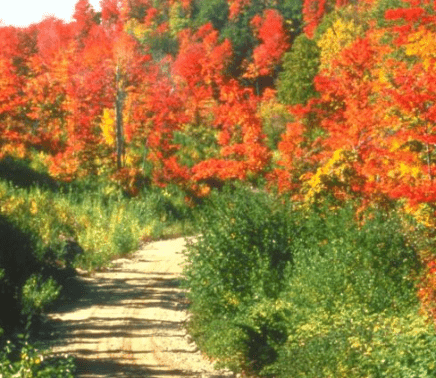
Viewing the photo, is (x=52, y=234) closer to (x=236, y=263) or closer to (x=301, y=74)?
(x=236, y=263)

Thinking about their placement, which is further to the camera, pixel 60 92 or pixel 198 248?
pixel 60 92

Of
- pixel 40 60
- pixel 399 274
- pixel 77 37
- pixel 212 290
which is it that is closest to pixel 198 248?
pixel 212 290

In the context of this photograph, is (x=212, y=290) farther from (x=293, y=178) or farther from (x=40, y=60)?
(x=40, y=60)

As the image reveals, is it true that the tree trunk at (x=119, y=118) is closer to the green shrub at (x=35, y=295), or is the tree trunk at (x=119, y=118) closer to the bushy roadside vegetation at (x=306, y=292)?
the green shrub at (x=35, y=295)

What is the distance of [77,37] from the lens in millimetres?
66500

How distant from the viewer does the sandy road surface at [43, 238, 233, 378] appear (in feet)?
47.8

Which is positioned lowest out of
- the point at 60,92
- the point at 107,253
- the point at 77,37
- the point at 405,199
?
the point at 107,253

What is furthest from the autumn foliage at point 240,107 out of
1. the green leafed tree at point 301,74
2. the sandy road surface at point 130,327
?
the sandy road surface at point 130,327

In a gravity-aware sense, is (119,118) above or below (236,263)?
above

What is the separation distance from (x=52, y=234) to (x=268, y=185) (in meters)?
7.53

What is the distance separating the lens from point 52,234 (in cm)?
2347

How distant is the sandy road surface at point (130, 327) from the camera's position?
14.6 metres

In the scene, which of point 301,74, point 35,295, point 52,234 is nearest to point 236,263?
point 35,295

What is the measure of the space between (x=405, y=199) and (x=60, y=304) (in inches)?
385
